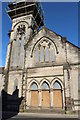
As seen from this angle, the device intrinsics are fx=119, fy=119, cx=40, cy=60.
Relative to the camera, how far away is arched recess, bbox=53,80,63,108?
1452cm

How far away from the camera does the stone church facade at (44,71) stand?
14.7 m

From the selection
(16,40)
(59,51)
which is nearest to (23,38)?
(16,40)

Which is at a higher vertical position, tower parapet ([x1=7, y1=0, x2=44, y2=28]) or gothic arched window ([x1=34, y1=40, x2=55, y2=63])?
tower parapet ([x1=7, y1=0, x2=44, y2=28])

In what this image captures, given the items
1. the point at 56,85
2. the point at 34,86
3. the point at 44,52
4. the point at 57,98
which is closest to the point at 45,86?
the point at 56,85

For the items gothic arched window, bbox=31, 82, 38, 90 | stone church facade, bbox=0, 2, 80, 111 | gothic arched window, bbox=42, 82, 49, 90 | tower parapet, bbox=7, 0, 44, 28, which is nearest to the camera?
stone church facade, bbox=0, 2, 80, 111

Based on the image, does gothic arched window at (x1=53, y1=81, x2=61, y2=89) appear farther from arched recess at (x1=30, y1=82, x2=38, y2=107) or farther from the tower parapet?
the tower parapet

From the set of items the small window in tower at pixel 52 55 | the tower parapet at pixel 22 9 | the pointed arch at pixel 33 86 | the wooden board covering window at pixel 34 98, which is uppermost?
the tower parapet at pixel 22 9

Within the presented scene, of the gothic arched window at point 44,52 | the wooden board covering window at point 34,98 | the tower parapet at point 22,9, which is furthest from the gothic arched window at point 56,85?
the tower parapet at point 22,9

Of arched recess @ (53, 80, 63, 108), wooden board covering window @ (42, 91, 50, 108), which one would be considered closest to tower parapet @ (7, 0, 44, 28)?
arched recess @ (53, 80, 63, 108)

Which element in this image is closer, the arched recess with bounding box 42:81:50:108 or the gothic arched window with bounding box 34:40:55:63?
the arched recess with bounding box 42:81:50:108

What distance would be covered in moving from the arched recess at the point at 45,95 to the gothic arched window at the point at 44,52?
3.42 metres

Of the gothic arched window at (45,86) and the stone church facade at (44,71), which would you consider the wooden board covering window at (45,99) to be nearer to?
the stone church facade at (44,71)

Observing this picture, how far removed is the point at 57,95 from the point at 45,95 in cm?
159

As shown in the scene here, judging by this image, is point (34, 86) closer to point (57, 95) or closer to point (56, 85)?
point (56, 85)
